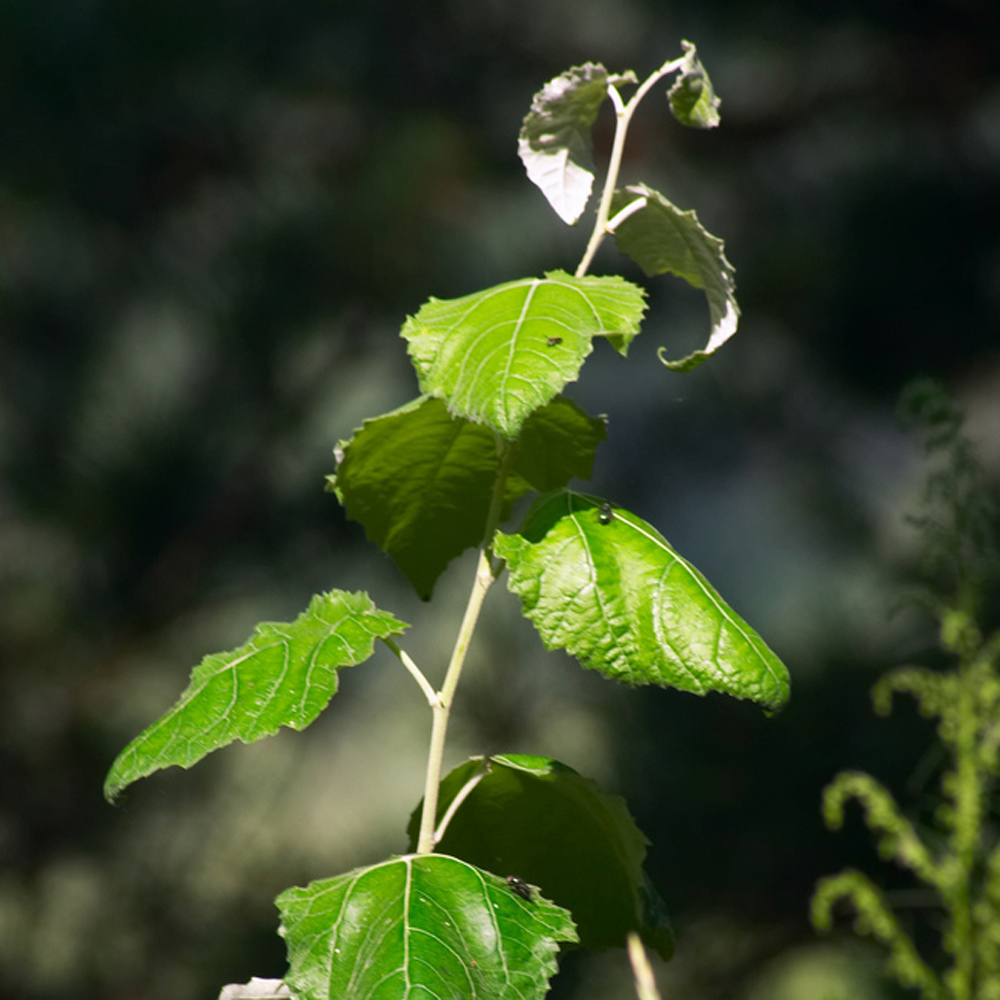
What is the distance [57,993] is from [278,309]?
0.63m

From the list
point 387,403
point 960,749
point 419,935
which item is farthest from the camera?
point 387,403

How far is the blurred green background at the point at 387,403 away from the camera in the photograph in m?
0.92

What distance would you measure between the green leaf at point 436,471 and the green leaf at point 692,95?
0.08 m

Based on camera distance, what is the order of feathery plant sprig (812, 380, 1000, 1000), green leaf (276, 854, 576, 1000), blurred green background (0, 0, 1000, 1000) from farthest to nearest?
1. blurred green background (0, 0, 1000, 1000)
2. feathery plant sprig (812, 380, 1000, 1000)
3. green leaf (276, 854, 576, 1000)

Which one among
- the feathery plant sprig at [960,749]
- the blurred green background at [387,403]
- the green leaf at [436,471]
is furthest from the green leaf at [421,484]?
the blurred green background at [387,403]

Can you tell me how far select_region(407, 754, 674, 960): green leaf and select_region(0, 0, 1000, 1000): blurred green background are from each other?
67 cm

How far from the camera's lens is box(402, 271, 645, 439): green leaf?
0.21 m

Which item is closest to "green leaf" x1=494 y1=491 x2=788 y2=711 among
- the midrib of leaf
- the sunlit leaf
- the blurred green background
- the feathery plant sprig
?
the midrib of leaf

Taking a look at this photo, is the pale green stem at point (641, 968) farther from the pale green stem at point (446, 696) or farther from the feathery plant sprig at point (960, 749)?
the feathery plant sprig at point (960, 749)

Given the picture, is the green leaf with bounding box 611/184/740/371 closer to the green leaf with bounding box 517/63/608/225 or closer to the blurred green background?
the green leaf with bounding box 517/63/608/225

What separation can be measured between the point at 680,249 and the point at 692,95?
0.12 ft

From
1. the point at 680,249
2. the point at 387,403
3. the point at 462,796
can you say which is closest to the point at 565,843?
the point at 462,796

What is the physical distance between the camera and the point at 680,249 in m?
0.27

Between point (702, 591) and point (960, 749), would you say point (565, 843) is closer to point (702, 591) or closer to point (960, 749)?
point (702, 591)
